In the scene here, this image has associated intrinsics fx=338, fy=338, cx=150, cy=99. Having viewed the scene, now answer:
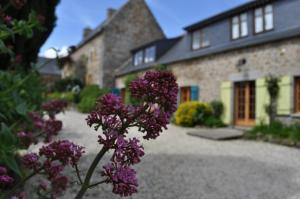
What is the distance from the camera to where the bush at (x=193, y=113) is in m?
14.4

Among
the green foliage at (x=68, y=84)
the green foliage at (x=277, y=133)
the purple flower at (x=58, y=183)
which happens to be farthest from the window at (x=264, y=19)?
the green foliage at (x=68, y=84)

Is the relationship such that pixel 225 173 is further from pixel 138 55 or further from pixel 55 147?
pixel 138 55

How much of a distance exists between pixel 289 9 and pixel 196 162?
8638mm

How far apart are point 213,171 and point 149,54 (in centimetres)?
1622

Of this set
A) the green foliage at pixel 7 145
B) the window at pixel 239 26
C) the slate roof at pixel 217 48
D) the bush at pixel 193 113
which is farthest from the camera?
the window at pixel 239 26

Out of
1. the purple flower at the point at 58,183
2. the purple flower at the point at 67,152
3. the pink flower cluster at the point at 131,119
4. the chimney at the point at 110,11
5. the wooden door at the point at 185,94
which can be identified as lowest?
the purple flower at the point at 58,183

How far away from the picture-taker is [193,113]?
46.8ft

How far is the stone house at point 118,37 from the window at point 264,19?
43.4ft

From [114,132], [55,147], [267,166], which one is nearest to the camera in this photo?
[114,132]

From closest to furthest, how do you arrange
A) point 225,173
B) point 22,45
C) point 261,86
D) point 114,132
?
point 114,132 → point 22,45 → point 225,173 → point 261,86

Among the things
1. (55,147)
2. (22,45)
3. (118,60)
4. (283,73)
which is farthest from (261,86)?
(118,60)

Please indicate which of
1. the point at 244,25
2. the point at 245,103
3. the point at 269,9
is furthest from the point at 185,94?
the point at 269,9

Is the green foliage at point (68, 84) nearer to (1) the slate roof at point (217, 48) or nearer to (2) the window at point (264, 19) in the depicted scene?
(1) the slate roof at point (217, 48)

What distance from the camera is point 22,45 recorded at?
5129 millimetres
